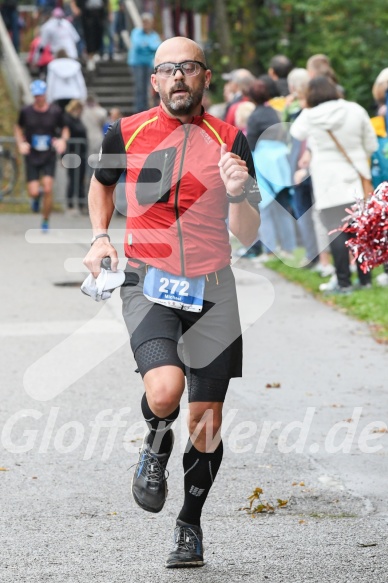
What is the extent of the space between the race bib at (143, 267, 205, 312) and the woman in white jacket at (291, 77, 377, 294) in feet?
21.7

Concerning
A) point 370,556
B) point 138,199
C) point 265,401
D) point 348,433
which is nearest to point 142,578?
point 370,556

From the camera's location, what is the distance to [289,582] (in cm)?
505

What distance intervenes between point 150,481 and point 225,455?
2.06 metres

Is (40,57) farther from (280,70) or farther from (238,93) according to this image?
(280,70)

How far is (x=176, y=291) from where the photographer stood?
5273 mm

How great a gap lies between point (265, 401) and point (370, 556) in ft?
10.7

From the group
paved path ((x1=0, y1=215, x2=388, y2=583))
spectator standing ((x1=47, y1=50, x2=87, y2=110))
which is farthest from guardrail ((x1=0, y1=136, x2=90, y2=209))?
paved path ((x1=0, y1=215, x2=388, y2=583))

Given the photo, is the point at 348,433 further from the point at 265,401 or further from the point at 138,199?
the point at 138,199

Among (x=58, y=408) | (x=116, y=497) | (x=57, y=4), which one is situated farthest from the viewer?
(x=57, y=4)

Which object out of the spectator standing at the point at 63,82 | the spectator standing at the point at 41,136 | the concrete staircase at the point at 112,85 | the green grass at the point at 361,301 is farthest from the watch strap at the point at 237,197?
the concrete staircase at the point at 112,85

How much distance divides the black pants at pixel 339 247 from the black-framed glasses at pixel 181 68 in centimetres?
712

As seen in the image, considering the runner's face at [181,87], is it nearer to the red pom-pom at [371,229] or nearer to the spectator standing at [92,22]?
the red pom-pom at [371,229]

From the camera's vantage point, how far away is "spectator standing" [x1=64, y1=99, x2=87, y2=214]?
20422 millimetres

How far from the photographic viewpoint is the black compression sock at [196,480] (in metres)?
5.40
